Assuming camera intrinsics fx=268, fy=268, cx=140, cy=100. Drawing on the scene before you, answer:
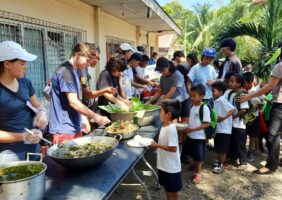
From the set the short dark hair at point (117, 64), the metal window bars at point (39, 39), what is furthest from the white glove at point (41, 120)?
the metal window bars at point (39, 39)

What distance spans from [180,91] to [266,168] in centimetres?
160

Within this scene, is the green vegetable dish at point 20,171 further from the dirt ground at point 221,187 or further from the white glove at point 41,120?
the dirt ground at point 221,187

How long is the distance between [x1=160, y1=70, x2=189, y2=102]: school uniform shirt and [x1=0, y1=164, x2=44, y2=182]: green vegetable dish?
2721 mm

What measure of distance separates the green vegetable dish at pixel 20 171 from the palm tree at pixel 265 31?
645 cm

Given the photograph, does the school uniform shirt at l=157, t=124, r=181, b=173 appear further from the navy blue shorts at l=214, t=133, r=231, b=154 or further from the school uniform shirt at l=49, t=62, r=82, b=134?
the navy blue shorts at l=214, t=133, r=231, b=154

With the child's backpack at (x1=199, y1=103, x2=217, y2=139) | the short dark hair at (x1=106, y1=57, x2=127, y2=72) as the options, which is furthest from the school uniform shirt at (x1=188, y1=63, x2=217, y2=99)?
the short dark hair at (x1=106, y1=57, x2=127, y2=72)

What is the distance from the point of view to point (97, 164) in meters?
1.76

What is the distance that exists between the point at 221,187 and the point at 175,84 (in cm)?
150

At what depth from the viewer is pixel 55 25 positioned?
4531 mm

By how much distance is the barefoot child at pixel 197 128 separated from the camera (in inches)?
125

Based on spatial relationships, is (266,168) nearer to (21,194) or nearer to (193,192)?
(193,192)

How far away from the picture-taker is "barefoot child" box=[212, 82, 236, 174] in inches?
141

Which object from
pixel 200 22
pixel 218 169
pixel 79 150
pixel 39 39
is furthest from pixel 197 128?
pixel 200 22

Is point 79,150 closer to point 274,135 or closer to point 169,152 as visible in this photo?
point 169,152
